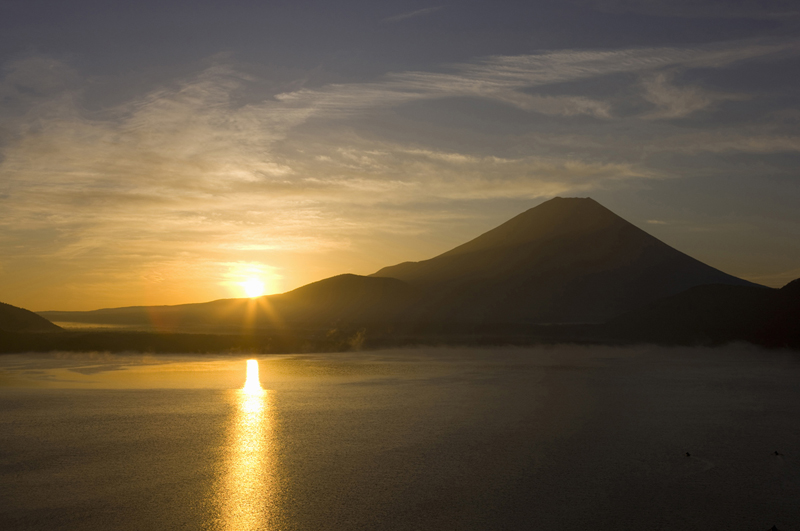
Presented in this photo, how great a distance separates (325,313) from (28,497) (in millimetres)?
180696

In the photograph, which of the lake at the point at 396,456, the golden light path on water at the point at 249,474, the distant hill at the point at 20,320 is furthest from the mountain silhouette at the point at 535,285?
the golden light path on water at the point at 249,474

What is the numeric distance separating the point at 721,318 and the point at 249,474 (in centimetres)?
8300

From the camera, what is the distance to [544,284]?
6836 inches

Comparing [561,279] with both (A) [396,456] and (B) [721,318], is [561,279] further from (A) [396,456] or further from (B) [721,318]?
(A) [396,456]

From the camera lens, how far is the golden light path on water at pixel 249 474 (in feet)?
33.9

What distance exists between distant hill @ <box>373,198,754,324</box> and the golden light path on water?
435ft

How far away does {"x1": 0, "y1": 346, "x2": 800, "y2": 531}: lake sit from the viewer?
10.7m

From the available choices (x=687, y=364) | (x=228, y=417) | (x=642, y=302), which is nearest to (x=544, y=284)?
(x=642, y=302)

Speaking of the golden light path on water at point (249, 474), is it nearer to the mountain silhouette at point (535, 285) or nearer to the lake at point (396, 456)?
the lake at point (396, 456)

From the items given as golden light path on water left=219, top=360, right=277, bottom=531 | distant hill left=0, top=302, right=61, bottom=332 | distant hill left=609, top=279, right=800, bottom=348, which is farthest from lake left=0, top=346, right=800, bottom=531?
distant hill left=0, top=302, right=61, bottom=332

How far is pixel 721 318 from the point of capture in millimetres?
82062

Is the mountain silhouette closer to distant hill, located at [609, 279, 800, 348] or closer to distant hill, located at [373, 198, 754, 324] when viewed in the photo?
distant hill, located at [373, 198, 754, 324]

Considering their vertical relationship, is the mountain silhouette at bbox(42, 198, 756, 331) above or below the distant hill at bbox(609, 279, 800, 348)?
above

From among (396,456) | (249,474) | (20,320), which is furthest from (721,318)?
(20,320)
